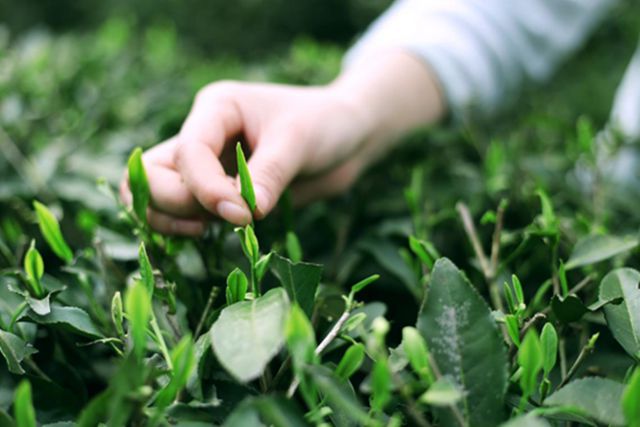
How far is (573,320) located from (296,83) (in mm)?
1119

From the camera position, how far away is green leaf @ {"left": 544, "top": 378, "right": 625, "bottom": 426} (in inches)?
22.0

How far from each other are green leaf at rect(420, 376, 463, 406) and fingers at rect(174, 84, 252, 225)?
316 mm

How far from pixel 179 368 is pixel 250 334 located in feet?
0.23

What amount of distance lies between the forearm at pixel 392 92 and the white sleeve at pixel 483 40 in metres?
0.04

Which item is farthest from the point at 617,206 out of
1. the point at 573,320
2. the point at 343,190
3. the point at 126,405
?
the point at 126,405

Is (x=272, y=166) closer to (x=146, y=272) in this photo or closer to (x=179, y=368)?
(x=146, y=272)

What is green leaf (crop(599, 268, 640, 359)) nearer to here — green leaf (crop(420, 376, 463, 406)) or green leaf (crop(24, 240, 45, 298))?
green leaf (crop(420, 376, 463, 406))

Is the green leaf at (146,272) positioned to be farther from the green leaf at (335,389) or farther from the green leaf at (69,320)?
the green leaf at (335,389)

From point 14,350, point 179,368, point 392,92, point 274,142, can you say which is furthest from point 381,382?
point 392,92

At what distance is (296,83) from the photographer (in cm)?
168

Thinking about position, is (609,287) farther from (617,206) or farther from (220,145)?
(617,206)

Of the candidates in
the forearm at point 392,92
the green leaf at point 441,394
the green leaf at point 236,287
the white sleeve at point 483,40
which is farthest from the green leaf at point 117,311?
the white sleeve at point 483,40

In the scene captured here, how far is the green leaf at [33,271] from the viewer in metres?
0.75

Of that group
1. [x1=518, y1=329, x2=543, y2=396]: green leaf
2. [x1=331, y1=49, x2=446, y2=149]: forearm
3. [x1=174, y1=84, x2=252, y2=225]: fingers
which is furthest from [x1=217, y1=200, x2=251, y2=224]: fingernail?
[x1=331, y1=49, x2=446, y2=149]: forearm
